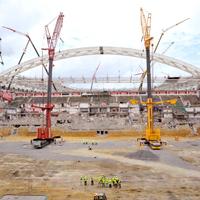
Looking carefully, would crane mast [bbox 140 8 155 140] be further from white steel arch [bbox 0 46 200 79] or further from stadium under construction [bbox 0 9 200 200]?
white steel arch [bbox 0 46 200 79]

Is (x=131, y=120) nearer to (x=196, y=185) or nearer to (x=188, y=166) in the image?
(x=188, y=166)

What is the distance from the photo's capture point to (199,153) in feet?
156

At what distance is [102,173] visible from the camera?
106ft

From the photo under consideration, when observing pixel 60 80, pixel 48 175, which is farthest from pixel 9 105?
pixel 48 175

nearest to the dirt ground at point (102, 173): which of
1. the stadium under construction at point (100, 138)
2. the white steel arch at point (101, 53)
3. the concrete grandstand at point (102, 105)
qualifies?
the stadium under construction at point (100, 138)

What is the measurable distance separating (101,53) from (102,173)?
265 feet

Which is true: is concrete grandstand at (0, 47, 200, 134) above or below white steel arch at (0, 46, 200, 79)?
below

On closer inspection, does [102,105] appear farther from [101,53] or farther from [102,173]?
[102,173]

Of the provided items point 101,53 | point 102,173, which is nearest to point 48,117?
point 102,173

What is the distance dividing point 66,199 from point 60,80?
328 feet

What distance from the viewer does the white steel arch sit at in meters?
104

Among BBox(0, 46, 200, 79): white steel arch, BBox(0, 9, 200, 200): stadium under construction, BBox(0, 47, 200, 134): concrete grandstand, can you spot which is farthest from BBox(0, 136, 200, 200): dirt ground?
BBox(0, 46, 200, 79): white steel arch

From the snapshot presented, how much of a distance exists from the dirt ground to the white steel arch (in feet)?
199

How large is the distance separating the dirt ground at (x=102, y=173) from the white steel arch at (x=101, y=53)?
6057 centimetres
